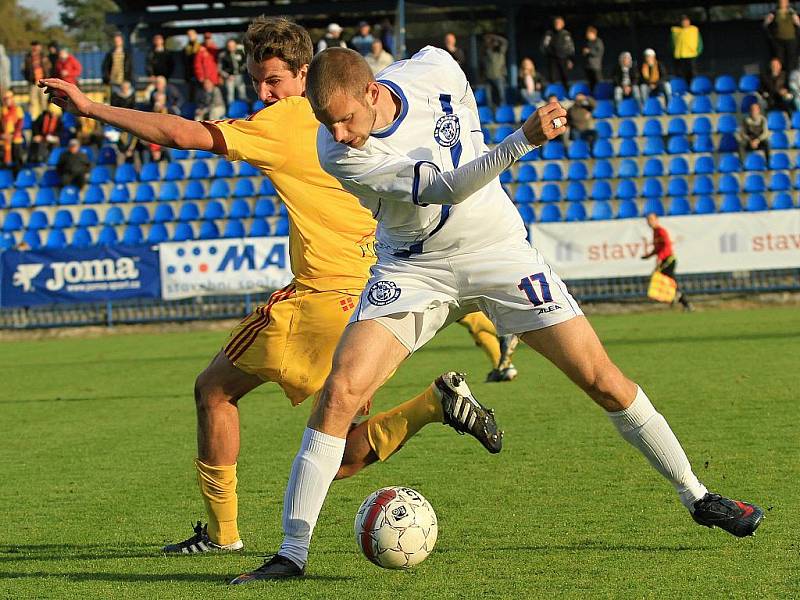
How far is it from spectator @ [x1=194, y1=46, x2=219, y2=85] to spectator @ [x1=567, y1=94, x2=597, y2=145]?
7.31 m

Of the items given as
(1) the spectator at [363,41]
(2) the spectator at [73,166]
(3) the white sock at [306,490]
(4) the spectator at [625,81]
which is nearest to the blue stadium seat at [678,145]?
(4) the spectator at [625,81]

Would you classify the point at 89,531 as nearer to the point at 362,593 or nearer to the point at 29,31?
the point at 362,593

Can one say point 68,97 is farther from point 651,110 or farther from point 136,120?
point 651,110

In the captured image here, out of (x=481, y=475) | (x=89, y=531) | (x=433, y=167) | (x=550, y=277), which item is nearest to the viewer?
(x=433, y=167)

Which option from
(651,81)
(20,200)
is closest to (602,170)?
(651,81)

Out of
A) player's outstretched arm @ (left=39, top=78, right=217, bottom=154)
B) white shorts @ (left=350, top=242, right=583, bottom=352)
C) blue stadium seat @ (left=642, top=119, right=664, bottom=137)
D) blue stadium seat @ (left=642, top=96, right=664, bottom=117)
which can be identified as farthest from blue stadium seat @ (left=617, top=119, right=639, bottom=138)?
player's outstretched arm @ (left=39, top=78, right=217, bottom=154)

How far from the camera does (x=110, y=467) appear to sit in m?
7.84

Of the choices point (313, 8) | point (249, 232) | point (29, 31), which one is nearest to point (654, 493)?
point (249, 232)

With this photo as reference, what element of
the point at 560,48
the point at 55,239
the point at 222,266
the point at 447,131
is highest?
the point at 560,48

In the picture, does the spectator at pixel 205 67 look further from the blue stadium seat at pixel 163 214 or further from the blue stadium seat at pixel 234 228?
the blue stadium seat at pixel 234 228

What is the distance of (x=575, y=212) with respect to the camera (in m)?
23.3

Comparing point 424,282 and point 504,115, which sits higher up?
point 504,115

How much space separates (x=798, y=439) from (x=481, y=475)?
2124mm

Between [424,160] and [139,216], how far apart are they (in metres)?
20.5
